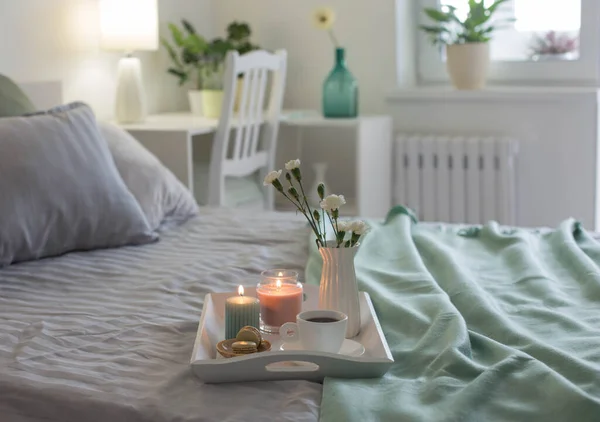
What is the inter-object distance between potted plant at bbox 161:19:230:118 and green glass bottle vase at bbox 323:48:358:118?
0.41 m

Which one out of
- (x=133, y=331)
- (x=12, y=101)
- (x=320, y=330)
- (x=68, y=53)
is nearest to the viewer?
(x=320, y=330)

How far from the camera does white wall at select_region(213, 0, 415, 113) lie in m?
3.50

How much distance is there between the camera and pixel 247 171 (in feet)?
10.1

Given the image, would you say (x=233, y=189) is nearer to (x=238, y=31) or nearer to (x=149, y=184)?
(x=238, y=31)

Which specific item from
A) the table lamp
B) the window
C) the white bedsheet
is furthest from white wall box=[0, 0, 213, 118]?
the window

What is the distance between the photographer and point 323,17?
3.36 meters

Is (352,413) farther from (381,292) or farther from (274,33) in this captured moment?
(274,33)

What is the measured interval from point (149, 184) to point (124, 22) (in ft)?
3.28

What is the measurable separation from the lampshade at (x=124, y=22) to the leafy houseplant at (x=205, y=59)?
31cm

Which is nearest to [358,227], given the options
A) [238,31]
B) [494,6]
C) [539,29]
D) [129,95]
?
[129,95]

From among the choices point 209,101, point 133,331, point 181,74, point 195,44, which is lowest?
point 133,331

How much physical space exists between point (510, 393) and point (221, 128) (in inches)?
76.1

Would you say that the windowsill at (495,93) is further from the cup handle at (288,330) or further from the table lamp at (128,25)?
the cup handle at (288,330)

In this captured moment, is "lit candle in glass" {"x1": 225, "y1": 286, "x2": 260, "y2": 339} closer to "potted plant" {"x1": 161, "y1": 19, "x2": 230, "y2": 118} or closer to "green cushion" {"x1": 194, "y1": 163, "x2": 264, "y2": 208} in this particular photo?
"green cushion" {"x1": 194, "y1": 163, "x2": 264, "y2": 208}
